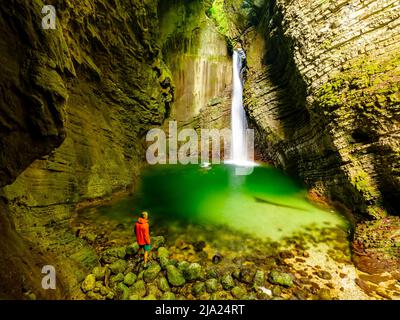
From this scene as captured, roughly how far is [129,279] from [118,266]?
0.58 meters

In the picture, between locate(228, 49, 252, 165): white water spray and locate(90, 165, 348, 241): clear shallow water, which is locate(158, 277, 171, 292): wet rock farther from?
locate(228, 49, 252, 165): white water spray

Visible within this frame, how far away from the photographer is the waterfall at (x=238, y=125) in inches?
808

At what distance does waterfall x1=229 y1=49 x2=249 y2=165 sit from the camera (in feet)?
67.3

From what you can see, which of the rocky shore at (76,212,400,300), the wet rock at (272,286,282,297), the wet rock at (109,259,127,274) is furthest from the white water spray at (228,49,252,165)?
the wet rock at (109,259,127,274)

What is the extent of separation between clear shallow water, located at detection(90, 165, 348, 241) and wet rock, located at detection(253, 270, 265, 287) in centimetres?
228

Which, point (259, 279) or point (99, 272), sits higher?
point (99, 272)

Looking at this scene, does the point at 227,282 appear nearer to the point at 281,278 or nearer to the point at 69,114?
the point at 281,278

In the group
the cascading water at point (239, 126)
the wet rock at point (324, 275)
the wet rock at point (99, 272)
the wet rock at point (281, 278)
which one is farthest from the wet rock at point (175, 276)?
the cascading water at point (239, 126)

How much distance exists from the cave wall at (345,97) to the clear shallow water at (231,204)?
5.01 ft

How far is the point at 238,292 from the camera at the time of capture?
212 inches

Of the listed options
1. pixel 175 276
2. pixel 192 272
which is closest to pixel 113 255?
pixel 175 276

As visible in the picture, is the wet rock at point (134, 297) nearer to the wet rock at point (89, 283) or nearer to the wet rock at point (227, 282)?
the wet rock at point (89, 283)
